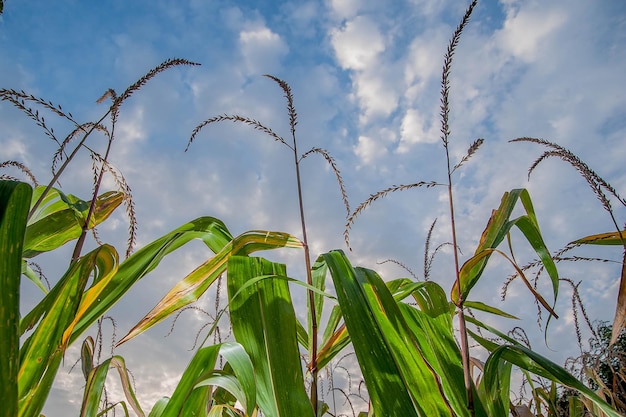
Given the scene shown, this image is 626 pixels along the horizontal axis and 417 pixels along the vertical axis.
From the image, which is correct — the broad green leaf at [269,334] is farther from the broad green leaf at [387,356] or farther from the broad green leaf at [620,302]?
the broad green leaf at [620,302]

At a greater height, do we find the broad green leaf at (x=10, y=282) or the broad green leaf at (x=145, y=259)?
the broad green leaf at (x=145, y=259)

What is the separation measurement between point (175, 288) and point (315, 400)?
1.39ft

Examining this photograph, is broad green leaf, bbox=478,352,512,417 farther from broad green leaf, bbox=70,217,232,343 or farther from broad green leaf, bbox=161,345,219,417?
broad green leaf, bbox=70,217,232,343

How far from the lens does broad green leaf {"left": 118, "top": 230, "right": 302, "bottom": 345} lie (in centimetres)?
100

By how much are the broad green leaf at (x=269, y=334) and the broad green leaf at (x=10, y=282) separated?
0.36m

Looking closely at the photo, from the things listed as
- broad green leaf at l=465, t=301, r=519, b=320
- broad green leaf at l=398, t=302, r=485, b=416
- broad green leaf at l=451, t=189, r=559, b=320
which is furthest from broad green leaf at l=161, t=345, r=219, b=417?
broad green leaf at l=465, t=301, r=519, b=320

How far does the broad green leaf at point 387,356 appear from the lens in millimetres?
751

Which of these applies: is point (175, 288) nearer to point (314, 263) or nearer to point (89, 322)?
point (89, 322)

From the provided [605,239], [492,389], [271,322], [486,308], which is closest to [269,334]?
[271,322]

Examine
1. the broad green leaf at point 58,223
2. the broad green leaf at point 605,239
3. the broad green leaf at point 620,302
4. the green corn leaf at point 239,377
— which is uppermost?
the broad green leaf at point 58,223

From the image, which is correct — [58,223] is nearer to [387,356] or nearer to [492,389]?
[387,356]

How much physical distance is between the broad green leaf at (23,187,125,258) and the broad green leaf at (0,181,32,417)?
46 cm

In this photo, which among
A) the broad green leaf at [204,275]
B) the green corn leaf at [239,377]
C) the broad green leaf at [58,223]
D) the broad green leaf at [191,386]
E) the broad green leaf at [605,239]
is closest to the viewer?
the green corn leaf at [239,377]

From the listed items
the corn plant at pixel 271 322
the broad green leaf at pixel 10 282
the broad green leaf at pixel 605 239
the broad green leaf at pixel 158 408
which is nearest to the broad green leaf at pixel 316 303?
the corn plant at pixel 271 322
